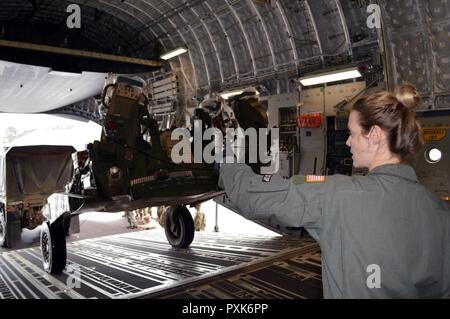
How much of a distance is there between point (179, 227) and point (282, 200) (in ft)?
18.7

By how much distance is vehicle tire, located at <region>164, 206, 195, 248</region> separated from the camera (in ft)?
22.1

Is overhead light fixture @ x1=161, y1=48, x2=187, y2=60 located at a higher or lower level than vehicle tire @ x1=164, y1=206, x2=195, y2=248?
higher

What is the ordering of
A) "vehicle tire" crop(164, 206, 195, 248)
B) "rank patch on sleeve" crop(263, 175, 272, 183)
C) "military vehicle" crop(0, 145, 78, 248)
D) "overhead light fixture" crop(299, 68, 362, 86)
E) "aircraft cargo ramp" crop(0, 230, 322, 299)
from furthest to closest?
"military vehicle" crop(0, 145, 78, 248) → "overhead light fixture" crop(299, 68, 362, 86) → "vehicle tire" crop(164, 206, 195, 248) → "aircraft cargo ramp" crop(0, 230, 322, 299) → "rank patch on sleeve" crop(263, 175, 272, 183)

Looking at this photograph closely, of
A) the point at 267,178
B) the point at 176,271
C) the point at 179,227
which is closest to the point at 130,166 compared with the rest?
the point at 176,271

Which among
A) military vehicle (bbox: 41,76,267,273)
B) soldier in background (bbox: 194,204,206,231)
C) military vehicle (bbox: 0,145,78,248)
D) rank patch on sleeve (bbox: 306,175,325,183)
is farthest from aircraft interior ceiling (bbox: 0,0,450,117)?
soldier in background (bbox: 194,204,206,231)

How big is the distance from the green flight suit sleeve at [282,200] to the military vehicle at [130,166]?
3068 millimetres

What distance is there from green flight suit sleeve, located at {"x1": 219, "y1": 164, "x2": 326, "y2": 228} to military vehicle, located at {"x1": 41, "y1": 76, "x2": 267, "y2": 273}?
3.07 metres

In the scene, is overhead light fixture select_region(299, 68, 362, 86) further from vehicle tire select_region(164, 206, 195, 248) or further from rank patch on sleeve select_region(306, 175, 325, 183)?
rank patch on sleeve select_region(306, 175, 325, 183)

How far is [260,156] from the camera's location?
16.5 feet

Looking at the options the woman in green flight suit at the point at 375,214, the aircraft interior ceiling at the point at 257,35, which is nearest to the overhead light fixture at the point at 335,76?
the aircraft interior ceiling at the point at 257,35

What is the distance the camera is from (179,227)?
6.92m

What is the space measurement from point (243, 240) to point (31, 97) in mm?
12962
